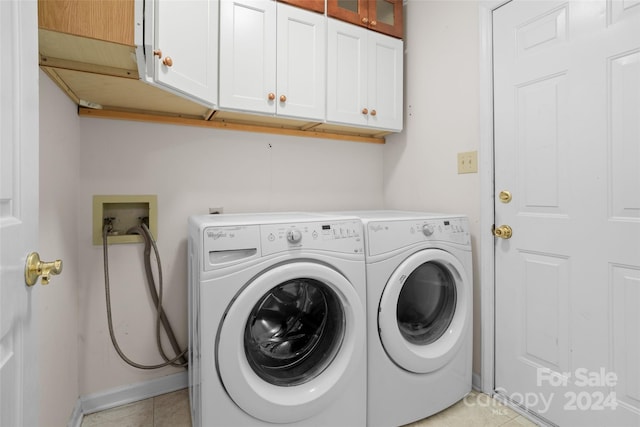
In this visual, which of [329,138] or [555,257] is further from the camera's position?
[329,138]

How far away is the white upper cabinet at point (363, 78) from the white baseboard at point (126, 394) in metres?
1.61

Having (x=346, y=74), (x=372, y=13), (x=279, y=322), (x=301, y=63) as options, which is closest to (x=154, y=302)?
(x=279, y=322)

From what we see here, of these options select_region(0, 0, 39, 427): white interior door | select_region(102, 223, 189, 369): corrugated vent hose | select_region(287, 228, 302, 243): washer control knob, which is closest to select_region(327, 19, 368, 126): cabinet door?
select_region(287, 228, 302, 243): washer control knob

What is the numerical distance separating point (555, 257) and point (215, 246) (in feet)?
4.53

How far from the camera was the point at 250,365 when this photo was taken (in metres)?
1.15

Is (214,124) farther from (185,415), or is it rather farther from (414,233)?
(185,415)

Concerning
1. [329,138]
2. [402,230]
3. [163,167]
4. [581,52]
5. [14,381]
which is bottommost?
[14,381]

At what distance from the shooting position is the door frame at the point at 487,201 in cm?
159

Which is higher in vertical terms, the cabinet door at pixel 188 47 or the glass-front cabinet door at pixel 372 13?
the glass-front cabinet door at pixel 372 13

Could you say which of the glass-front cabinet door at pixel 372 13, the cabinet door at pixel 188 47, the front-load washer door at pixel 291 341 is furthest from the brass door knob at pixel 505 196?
the cabinet door at pixel 188 47

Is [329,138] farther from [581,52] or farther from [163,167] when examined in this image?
[581,52]

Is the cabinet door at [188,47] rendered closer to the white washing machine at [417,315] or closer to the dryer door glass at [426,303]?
the white washing machine at [417,315]

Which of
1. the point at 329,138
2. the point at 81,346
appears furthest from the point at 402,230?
the point at 81,346

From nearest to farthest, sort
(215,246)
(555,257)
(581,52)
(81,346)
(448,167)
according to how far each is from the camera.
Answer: (215,246) → (581,52) → (555,257) → (81,346) → (448,167)
